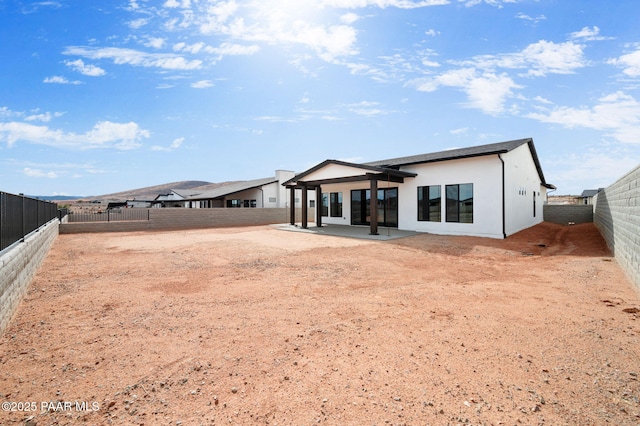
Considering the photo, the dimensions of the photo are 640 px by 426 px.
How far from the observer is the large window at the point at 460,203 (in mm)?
13563

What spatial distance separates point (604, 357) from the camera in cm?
307

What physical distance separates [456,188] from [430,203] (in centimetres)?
141

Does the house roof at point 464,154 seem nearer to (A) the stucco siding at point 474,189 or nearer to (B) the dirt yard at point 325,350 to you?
(A) the stucco siding at point 474,189

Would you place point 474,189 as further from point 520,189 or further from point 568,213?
point 568,213

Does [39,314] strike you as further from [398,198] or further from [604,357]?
[398,198]

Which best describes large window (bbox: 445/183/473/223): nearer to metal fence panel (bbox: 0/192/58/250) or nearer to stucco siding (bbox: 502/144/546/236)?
stucco siding (bbox: 502/144/546/236)

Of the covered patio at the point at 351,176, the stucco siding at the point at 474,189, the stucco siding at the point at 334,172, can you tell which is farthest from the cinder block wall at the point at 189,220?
the stucco siding at the point at 474,189

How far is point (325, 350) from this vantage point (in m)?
3.29

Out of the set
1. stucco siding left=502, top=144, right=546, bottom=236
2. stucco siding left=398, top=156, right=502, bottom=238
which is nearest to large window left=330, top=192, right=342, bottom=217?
stucco siding left=398, top=156, right=502, bottom=238

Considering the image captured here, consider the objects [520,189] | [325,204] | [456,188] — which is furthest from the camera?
[325,204]

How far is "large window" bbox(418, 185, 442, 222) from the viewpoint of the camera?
47.8ft

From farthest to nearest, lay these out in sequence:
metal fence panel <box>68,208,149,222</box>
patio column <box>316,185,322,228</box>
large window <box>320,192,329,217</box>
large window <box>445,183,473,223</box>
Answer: large window <box>320,192,329,217</box>, metal fence panel <box>68,208,149,222</box>, patio column <box>316,185,322,228</box>, large window <box>445,183,473,223</box>

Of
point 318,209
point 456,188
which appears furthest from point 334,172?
point 456,188

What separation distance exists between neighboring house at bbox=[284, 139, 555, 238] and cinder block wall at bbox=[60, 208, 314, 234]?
7.99m
